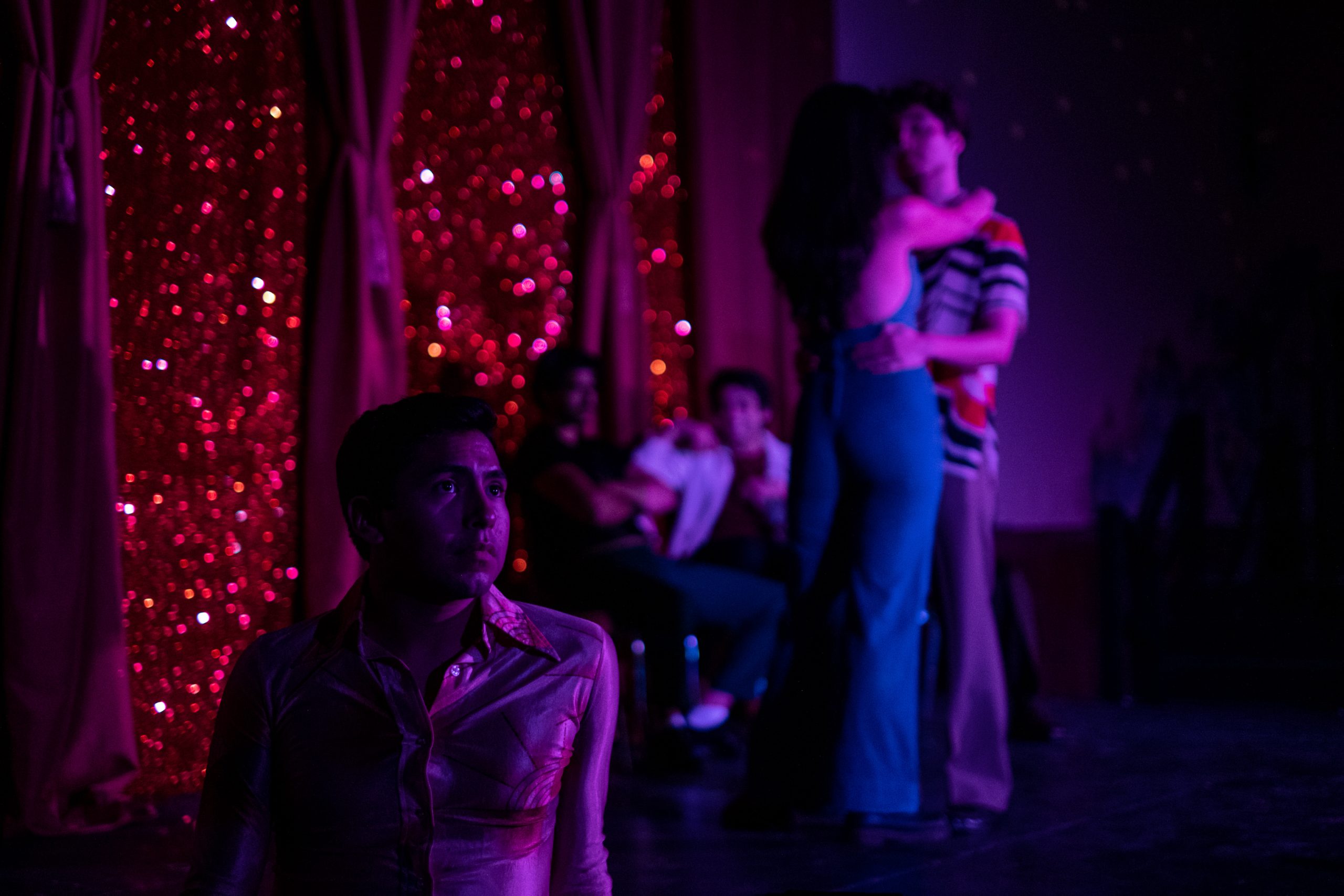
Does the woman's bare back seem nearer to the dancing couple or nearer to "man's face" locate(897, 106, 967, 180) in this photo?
the dancing couple

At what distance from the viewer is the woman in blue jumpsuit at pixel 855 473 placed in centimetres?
270

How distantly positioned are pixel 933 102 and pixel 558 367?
1503 mm

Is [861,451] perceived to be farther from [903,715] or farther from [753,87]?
[753,87]

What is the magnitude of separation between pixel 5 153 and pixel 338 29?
100 cm

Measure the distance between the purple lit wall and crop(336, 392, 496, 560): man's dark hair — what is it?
4.59 meters

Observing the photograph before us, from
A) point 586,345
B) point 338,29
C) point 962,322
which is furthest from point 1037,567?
point 338,29

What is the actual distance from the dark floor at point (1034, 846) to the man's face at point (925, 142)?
1.44 meters

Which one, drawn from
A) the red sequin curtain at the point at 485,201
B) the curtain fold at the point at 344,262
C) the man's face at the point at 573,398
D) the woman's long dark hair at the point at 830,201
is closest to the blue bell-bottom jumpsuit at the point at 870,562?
the woman's long dark hair at the point at 830,201

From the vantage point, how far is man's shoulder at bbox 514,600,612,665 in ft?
4.63

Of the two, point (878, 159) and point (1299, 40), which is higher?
point (1299, 40)

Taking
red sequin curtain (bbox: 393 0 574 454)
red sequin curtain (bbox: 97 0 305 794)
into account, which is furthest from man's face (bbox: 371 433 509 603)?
red sequin curtain (bbox: 393 0 574 454)

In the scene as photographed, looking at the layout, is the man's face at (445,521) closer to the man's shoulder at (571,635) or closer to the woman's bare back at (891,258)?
the man's shoulder at (571,635)

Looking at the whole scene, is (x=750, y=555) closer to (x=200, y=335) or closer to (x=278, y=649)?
(x=200, y=335)

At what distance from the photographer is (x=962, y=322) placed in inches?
117
